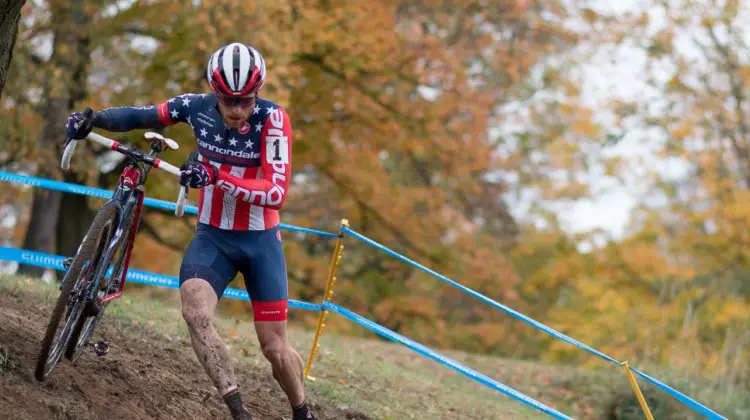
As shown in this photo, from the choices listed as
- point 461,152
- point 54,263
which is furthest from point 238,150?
point 461,152

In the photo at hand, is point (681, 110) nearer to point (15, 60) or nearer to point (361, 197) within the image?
point (361, 197)

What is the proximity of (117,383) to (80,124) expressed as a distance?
5.29ft

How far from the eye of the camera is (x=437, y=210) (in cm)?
2078

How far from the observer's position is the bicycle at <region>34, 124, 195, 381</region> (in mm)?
5391

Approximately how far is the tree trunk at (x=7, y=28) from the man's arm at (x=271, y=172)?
157 centimetres

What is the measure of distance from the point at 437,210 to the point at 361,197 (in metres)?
2.20

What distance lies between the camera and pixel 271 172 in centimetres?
555

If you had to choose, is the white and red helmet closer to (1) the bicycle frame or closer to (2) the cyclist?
(2) the cyclist

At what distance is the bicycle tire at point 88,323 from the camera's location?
587 cm

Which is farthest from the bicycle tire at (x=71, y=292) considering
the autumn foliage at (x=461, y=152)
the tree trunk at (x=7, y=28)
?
the autumn foliage at (x=461, y=152)

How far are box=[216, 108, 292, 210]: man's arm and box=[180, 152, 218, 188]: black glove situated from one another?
14 cm

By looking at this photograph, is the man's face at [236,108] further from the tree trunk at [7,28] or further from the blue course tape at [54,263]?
the blue course tape at [54,263]

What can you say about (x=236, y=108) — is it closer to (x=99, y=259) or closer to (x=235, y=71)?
(x=235, y=71)

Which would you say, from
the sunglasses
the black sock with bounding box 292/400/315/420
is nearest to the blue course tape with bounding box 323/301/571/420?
the black sock with bounding box 292/400/315/420
